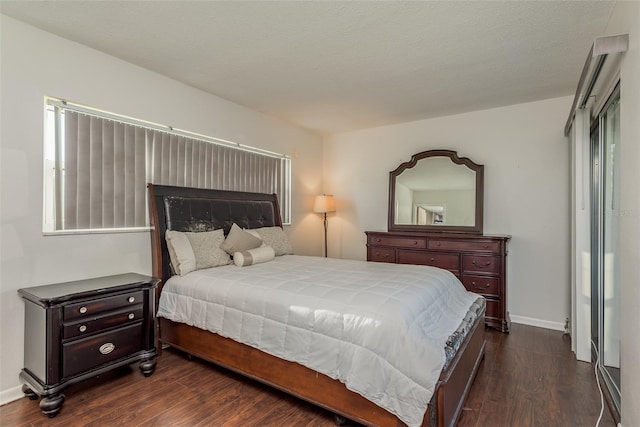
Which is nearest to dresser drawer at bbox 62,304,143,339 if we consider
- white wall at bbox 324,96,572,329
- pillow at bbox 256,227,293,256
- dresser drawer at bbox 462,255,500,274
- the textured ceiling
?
pillow at bbox 256,227,293,256

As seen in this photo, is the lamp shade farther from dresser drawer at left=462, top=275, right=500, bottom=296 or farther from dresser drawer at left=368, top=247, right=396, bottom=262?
dresser drawer at left=462, top=275, right=500, bottom=296

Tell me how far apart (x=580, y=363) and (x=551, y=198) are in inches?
68.7

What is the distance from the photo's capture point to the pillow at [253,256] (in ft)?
9.78

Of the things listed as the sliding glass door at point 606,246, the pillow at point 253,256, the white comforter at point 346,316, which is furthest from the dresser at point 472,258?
the pillow at point 253,256

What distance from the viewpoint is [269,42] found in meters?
2.46

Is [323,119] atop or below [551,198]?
atop

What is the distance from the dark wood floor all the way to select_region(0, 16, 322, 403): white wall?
54cm

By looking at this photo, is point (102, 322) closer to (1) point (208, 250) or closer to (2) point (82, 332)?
(2) point (82, 332)

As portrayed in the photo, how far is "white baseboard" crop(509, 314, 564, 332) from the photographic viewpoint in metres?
3.54

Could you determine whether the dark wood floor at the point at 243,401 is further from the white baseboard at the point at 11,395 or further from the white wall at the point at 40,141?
the white wall at the point at 40,141

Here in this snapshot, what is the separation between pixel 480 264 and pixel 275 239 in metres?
2.29

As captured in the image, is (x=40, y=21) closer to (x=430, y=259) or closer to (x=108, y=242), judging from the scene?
(x=108, y=242)

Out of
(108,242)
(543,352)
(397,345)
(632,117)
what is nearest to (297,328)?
(397,345)

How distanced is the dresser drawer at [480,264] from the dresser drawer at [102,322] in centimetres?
322
